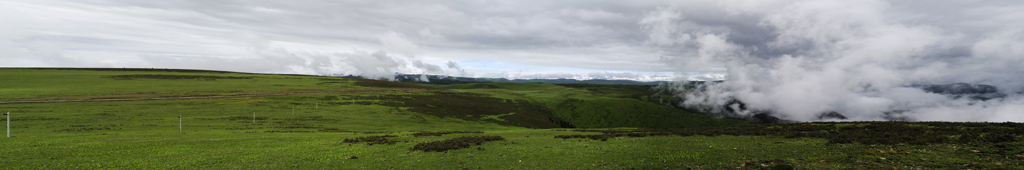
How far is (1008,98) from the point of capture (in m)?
173

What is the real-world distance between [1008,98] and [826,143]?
269 metres

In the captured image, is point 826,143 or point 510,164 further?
point 826,143

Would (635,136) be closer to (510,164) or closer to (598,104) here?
(510,164)

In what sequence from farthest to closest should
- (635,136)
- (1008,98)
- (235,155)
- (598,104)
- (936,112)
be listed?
1. (936,112)
2. (1008,98)
3. (598,104)
4. (635,136)
5. (235,155)

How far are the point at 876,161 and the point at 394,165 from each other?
22.5 meters

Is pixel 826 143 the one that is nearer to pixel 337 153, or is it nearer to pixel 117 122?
pixel 337 153

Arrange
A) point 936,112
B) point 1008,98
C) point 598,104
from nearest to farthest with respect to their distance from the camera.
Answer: point 598,104, point 1008,98, point 936,112

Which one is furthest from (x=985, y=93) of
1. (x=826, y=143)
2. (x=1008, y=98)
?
(x=826, y=143)

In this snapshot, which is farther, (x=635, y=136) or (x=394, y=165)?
(x=635, y=136)

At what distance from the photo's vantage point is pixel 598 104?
15838 centimetres

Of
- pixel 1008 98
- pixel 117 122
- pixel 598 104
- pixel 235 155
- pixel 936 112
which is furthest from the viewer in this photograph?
pixel 936 112

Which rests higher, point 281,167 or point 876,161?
point 876,161

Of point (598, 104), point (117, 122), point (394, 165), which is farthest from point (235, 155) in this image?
point (598, 104)

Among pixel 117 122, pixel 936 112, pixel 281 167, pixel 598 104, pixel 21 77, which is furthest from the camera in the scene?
pixel 936 112
